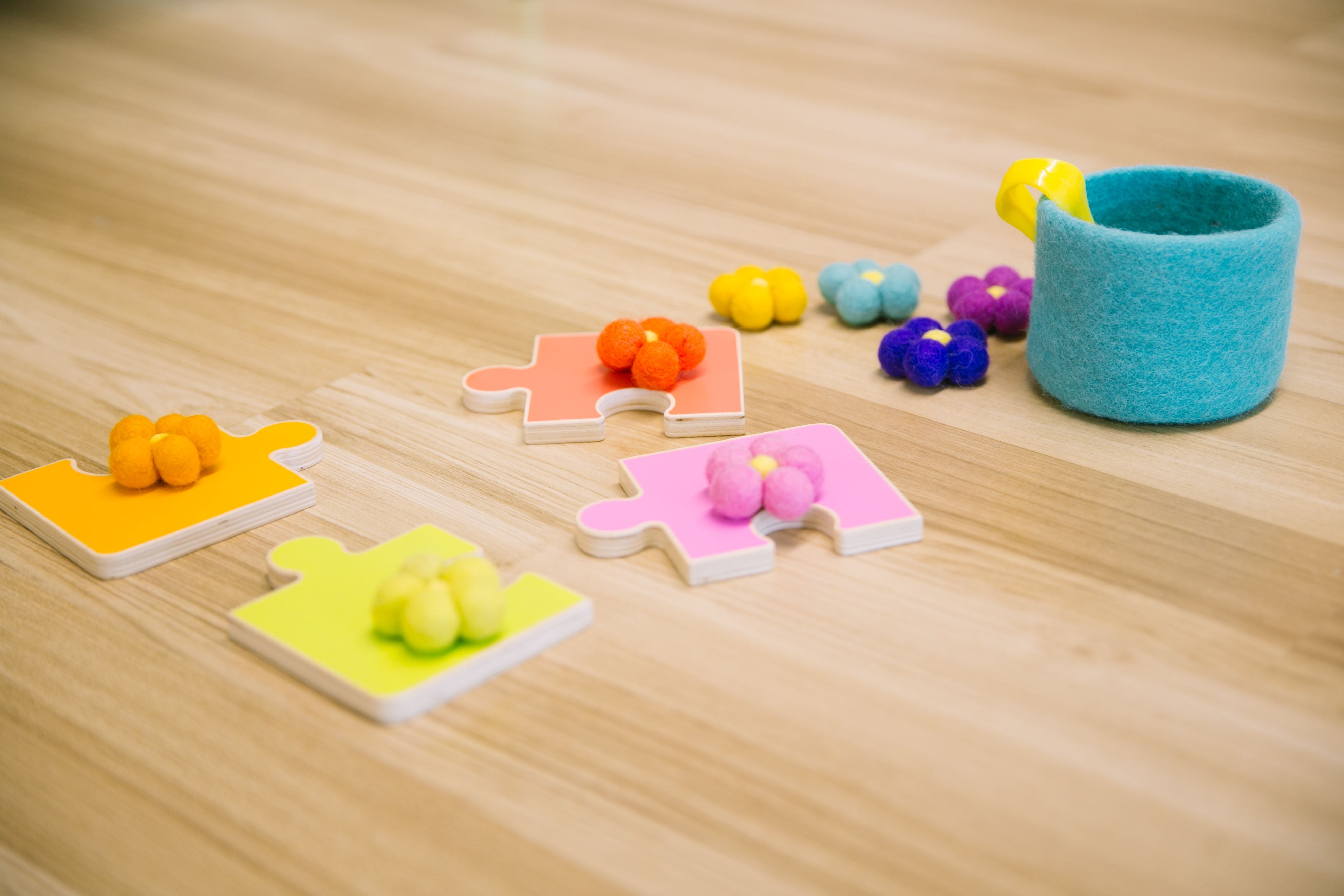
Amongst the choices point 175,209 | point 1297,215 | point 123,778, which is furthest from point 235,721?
point 175,209

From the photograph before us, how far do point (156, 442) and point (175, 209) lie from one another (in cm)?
68

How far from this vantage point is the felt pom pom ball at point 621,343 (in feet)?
3.25

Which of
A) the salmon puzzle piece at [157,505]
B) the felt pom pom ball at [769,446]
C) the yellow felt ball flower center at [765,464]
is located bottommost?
the salmon puzzle piece at [157,505]

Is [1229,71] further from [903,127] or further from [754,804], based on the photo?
[754,804]

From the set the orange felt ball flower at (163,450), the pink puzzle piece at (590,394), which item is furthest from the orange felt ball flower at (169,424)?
the pink puzzle piece at (590,394)

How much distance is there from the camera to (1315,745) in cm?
66

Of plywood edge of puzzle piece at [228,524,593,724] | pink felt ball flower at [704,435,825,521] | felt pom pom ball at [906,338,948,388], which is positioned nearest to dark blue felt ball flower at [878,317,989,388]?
felt pom pom ball at [906,338,948,388]

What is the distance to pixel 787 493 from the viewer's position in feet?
2.66

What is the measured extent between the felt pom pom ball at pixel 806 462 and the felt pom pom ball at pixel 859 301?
316 millimetres

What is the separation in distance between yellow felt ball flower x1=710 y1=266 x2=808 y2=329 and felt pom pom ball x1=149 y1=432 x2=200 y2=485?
498 mm

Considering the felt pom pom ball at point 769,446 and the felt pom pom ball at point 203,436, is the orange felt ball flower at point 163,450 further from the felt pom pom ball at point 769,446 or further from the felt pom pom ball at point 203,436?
the felt pom pom ball at point 769,446

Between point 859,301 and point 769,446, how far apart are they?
316 mm

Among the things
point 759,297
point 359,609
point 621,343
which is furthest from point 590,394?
point 359,609

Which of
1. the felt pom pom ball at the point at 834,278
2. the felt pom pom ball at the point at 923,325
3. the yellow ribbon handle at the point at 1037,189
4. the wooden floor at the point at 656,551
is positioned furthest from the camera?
the felt pom pom ball at the point at 834,278
